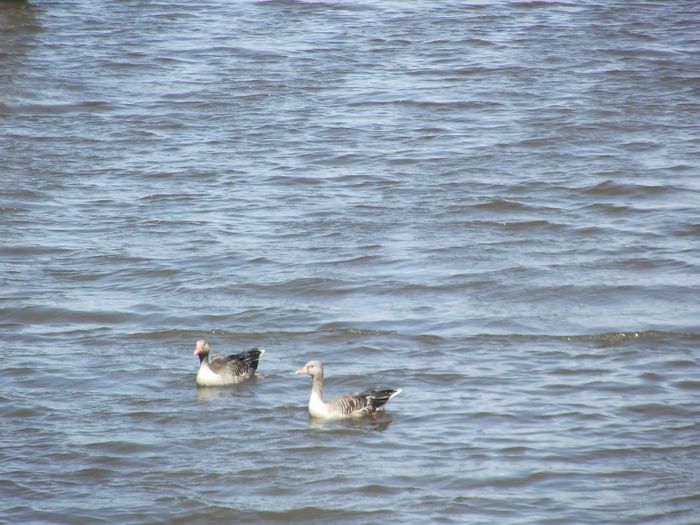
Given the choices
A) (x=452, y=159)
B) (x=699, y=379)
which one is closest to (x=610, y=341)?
(x=699, y=379)

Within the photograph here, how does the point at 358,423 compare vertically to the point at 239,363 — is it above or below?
below

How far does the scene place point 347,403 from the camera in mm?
10797

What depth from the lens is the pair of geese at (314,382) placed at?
1073cm

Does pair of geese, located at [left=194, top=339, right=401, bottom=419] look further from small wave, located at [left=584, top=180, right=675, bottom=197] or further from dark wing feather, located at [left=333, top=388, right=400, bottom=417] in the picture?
small wave, located at [left=584, top=180, right=675, bottom=197]

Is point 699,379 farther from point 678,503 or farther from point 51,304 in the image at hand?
point 51,304

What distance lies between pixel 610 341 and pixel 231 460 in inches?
172

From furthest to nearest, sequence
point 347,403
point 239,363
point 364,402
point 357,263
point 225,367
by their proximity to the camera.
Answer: point 357,263 < point 239,363 < point 225,367 < point 347,403 < point 364,402

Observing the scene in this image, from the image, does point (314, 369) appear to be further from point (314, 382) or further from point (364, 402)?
point (364, 402)

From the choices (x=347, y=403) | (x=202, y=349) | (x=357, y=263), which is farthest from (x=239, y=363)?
(x=357, y=263)

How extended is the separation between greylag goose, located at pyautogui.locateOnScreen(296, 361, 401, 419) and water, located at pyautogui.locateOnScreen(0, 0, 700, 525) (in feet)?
0.54

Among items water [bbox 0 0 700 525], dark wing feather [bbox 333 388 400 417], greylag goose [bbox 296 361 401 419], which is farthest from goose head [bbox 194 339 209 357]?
dark wing feather [bbox 333 388 400 417]

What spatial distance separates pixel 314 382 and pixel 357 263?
422 cm

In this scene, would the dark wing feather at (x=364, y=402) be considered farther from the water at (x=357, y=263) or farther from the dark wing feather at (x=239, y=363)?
the dark wing feather at (x=239, y=363)

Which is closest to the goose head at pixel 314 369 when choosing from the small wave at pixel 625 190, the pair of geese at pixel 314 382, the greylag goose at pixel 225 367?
the pair of geese at pixel 314 382
